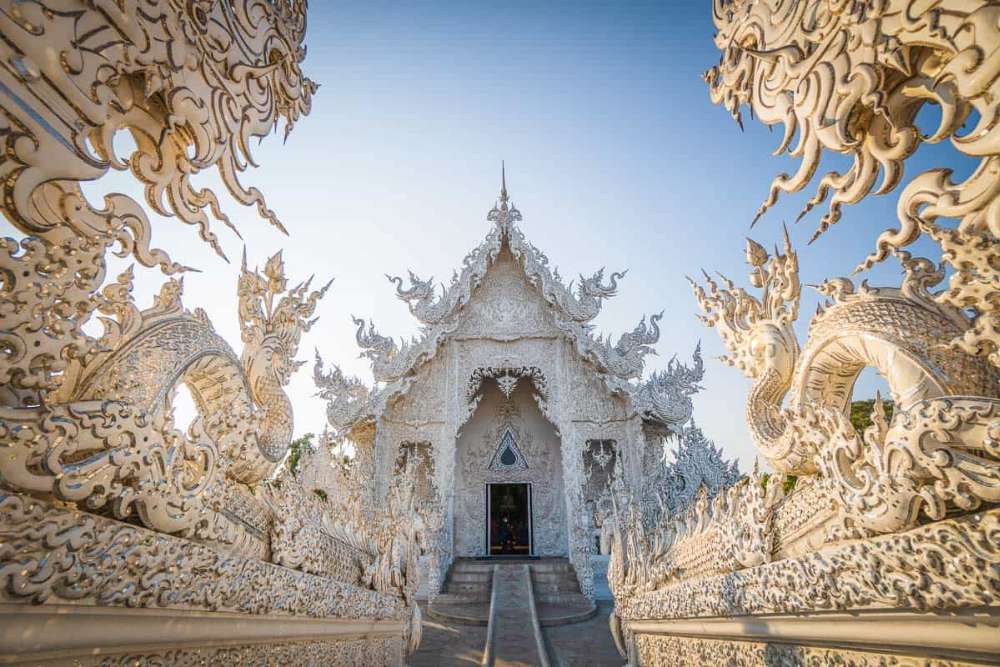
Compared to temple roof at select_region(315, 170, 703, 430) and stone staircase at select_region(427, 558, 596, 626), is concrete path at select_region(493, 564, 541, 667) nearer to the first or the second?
stone staircase at select_region(427, 558, 596, 626)

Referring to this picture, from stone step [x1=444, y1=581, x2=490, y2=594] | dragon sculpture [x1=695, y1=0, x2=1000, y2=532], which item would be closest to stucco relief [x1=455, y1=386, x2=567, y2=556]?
stone step [x1=444, y1=581, x2=490, y2=594]

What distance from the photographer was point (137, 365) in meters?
1.67

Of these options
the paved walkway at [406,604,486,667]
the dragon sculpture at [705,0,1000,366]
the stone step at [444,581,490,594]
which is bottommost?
the paved walkway at [406,604,486,667]

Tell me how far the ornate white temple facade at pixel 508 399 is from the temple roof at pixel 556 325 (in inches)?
0.9

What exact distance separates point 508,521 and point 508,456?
78.3 inches

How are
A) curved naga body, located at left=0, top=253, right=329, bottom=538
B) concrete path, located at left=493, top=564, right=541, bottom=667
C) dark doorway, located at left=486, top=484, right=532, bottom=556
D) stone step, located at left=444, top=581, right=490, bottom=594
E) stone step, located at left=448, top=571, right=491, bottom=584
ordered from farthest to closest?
dark doorway, located at left=486, top=484, right=532, bottom=556, stone step, located at left=448, top=571, right=491, bottom=584, stone step, located at left=444, top=581, right=490, bottom=594, concrete path, located at left=493, top=564, right=541, bottom=667, curved naga body, located at left=0, top=253, right=329, bottom=538

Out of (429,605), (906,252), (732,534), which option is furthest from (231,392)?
(429,605)

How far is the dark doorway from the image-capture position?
1251cm

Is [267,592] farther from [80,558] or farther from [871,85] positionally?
[871,85]

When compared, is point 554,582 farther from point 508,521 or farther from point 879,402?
point 879,402

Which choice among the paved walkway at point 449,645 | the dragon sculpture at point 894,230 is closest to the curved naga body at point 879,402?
the dragon sculpture at point 894,230

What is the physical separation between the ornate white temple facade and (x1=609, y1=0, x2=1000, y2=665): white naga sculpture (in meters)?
7.72

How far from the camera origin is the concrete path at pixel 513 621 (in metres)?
5.34

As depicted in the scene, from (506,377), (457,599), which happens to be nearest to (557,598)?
(457,599)
